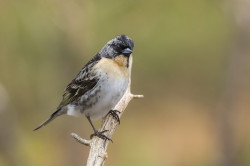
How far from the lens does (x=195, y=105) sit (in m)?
12.1

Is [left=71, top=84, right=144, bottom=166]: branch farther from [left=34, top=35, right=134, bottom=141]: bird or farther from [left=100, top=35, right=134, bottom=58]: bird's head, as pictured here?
[left=100, top=35, right=134, bottom=58]: bird's head

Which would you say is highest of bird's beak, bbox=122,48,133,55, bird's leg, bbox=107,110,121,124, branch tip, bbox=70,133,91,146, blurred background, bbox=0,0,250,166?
blurred background, bbox=0,0,250,166

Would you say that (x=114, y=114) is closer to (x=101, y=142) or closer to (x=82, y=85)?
(x=82, y=85)

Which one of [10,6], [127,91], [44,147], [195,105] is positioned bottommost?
[127,91]

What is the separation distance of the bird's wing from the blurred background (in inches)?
74.5

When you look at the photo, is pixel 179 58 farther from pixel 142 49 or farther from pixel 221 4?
pixel 221 4

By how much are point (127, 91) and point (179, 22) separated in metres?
6.12

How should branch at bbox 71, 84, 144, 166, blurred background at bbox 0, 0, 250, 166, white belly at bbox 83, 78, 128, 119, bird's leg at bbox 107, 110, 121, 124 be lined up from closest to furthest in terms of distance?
branch at bbox 71, 84, 144, 166 → white belly at bbox 83, 78, 128, 119 → bird's leg at bbox 107, 110, 121, 124 → blurred background at bbox 0, 0, 250, 166

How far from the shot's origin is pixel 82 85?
606 cm

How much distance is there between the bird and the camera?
19.2 ft

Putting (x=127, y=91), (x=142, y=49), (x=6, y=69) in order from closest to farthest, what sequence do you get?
(x=127, y=91) < (x=6, y=69) < (x=142, y=49)

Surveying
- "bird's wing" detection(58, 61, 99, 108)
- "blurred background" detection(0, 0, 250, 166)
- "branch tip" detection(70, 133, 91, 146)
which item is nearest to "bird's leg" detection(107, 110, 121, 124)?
"bird's wing" detection(58, 61, 99, 108)

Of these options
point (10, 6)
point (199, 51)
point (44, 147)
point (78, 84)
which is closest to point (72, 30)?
point (10, 6)

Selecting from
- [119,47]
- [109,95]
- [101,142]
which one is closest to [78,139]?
[101,142]
